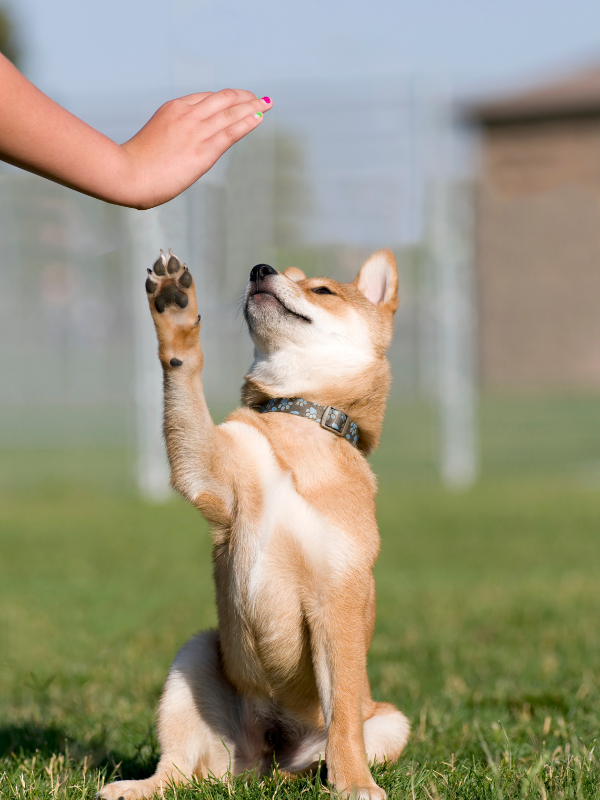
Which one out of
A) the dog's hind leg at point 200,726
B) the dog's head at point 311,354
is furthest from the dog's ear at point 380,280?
the dog's hind leg at point 200,726

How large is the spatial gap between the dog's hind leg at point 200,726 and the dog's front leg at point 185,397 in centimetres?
58

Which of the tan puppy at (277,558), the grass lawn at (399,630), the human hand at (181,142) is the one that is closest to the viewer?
the human hand at (181,142)

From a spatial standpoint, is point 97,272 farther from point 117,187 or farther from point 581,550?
point 117,187

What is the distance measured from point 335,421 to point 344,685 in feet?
2.58

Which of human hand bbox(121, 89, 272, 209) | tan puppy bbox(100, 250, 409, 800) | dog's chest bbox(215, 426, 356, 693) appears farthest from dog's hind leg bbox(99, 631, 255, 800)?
human hand bbox(121, 89, 272, 209)

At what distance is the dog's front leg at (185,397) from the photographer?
95.3 inches

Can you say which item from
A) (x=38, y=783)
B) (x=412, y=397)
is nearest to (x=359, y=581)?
(x=38, y=783)

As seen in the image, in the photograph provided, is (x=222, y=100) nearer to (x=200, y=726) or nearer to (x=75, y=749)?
(x=200, y=726)

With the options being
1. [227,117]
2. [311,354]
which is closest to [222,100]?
[227,117]

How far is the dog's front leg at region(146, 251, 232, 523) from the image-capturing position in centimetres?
242

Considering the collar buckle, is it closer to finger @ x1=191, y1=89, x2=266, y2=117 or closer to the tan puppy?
the tan puppy

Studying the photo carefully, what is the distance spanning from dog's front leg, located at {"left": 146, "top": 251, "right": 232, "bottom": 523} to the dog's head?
1.44 feet

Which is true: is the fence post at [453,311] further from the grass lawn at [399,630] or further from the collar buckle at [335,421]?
the collar buckle at [335,421]

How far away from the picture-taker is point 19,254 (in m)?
12.1
